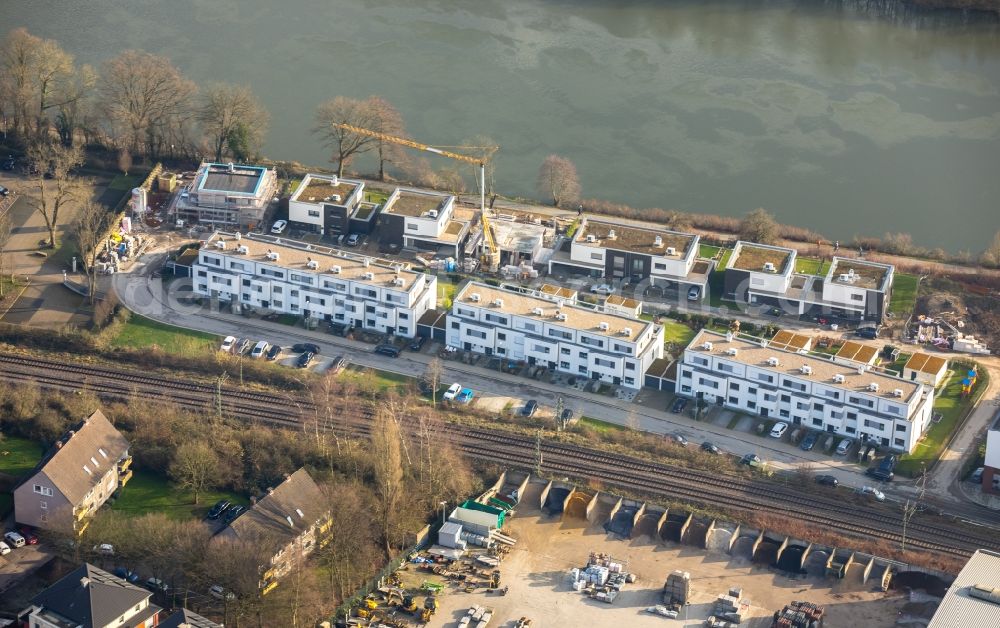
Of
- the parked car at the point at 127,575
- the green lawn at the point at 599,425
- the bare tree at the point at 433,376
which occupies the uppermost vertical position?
the bare tree at the point at 433,376

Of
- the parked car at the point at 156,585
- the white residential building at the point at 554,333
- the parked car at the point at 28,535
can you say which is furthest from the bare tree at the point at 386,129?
the parked car at the point at 156,585

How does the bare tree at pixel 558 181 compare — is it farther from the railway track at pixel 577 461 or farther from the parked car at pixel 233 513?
the parked car at pixel 233 513

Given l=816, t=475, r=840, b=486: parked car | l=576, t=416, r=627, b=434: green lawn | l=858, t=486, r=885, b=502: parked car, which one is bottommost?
l=858, t=486, r=885, b=502: parked car

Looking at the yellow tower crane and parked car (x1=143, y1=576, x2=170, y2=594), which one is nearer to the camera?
parked car (x1=143, y1=576, x2=170, y2=594)

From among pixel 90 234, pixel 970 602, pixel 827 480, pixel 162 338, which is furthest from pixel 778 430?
pixel 90 234

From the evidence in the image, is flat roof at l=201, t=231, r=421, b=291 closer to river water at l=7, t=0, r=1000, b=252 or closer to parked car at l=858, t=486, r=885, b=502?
river water at l=7, t=0, r=1000, b=252

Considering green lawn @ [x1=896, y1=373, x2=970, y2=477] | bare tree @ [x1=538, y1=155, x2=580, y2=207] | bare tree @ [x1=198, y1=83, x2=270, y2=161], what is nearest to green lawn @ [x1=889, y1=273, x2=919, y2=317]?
green lawn @ [x1=896, y1=373, x2=970, y2=477]

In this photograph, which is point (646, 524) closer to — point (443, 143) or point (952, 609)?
point (952, 609)
